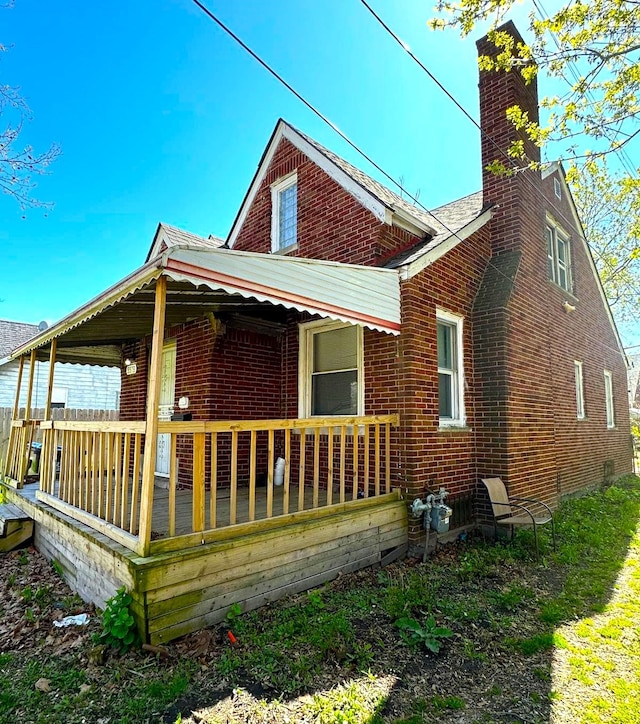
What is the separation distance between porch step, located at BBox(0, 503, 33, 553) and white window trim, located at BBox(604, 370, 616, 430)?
1374cm

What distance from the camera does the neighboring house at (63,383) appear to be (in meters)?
19.0

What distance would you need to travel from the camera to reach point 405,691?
311 cm

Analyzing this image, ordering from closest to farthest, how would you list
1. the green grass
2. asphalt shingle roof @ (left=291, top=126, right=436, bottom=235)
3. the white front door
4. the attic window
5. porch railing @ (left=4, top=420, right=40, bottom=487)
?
the green grass
asphalt shingle roof @ (left=291, top=126, right=436, bottom=235)
porch railing @ (left=4, top=420, right=40, bottom=487)
the white front door
the attic window

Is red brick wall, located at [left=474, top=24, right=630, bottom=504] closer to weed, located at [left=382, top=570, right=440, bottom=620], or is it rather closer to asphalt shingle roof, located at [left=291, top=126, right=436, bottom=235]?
asphalt shingle roof, located at [left=291, top=126, right=436, bottom=235]

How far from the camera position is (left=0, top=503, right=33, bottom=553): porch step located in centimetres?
606

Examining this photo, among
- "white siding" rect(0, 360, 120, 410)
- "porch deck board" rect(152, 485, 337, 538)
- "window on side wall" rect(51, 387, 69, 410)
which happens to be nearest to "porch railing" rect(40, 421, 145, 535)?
"porch deck board" rect(152, 485, 337, 538)

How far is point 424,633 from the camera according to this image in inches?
149

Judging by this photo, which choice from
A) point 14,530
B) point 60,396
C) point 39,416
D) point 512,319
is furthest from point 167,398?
point 60,396

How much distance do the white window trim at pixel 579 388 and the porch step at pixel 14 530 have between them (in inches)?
444

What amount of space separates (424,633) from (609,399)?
12.0 metres

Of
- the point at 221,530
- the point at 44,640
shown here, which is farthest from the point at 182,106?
the point at 44,640

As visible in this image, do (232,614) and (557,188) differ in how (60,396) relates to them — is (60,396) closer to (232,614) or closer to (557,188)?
(232,614)

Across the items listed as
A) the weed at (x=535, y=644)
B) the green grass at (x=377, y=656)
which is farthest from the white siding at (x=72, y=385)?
the weed at (x=535, y=644)

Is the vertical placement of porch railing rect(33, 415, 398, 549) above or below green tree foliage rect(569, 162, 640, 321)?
below
